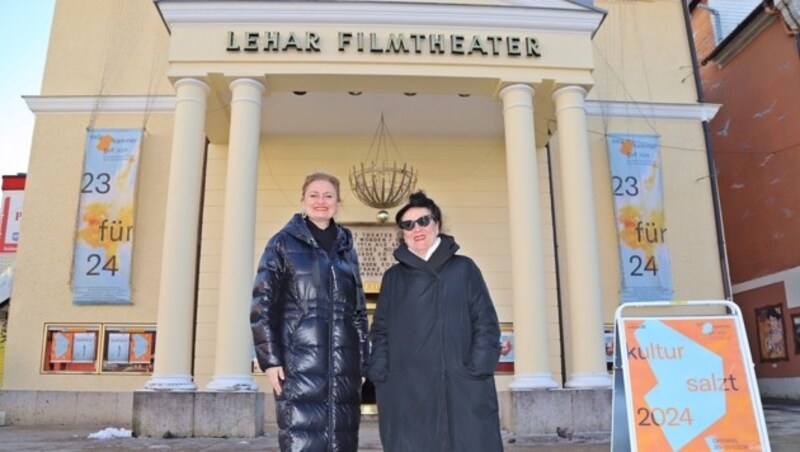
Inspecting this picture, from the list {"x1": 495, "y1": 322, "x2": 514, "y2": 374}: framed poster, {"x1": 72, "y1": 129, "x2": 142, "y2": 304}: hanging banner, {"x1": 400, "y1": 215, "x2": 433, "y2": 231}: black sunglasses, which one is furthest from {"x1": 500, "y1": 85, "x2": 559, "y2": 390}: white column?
{"x1": 72, "y1": 129, "x2": 142, "y2": 304}: hanging banner

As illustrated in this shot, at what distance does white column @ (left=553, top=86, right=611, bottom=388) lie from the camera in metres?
8.41

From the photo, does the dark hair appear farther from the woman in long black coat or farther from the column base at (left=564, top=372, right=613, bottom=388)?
the column base at (left=564, top=372, right=613, bottom=388)

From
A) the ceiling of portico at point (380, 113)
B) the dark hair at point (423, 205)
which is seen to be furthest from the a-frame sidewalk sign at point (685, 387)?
the ceiling of portico at point (380, 113)

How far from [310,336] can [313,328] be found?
0.04 m

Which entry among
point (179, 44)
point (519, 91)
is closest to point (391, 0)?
point (519, 91)

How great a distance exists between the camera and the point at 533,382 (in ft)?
26.7

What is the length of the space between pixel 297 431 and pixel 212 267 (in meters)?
8.74

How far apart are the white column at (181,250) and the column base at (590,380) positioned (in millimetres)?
A: 4855

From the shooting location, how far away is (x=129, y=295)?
10.7 m

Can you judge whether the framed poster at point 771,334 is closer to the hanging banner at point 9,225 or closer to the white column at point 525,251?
the white column at point 525,251

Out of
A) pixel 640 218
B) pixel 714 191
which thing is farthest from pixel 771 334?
pixel 640 218

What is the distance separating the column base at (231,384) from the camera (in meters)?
7.75

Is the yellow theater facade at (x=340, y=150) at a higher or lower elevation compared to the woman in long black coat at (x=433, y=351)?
higher

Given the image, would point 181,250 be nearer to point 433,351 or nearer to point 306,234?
point 306,234
